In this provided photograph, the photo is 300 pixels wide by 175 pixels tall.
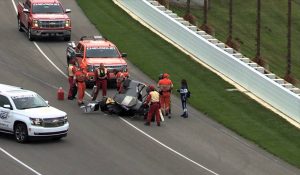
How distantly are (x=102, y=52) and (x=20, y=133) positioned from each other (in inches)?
415

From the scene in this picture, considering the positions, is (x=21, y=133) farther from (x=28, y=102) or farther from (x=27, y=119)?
(x=28, y=102)

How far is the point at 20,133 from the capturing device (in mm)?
27828

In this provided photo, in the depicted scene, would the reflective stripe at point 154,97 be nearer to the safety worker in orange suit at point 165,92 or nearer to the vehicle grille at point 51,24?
the safety worker in orange suit at point 165,92

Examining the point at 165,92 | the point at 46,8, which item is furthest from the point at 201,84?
the point at 46,8

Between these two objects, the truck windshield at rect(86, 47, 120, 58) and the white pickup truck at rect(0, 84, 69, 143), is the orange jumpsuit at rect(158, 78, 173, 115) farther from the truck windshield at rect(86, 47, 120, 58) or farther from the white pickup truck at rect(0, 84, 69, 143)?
the white pickup truck at rect(0, 84, 69, 143)

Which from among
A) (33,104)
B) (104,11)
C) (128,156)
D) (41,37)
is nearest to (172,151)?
(128,156)

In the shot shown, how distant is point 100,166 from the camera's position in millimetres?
25938

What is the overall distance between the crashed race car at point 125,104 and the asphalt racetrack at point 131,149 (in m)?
0.27

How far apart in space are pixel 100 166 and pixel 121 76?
9014 mm

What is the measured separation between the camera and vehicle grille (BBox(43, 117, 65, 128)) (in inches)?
1087

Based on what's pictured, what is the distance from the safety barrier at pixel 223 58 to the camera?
3694 cm

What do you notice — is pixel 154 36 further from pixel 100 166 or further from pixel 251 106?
pixel 100 166

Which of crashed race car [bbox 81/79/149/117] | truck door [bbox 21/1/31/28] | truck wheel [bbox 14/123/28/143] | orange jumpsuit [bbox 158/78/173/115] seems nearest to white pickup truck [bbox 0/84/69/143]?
truck wheel [bbox 14/123/28/143]

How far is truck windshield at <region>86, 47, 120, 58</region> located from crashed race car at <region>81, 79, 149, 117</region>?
4802mm
